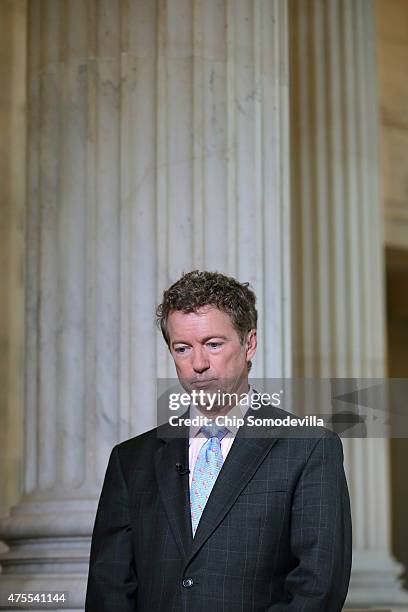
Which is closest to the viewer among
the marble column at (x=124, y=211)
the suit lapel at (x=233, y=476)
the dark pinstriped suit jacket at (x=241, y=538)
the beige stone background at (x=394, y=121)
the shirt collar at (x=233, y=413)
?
the dark pinstriped suit jacket at (x=241, y=538)

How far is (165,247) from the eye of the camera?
579cm

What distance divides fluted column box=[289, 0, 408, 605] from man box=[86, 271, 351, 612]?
4863 mm

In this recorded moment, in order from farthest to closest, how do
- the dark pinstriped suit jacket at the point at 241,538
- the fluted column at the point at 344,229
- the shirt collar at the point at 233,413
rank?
1. the fluted column at the point at 344,229
2. the shirt collar at the point at 233,413
3. the dark pinstriped suit jacket at the point at 241,538

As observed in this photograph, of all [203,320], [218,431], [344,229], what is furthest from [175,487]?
[344,229]

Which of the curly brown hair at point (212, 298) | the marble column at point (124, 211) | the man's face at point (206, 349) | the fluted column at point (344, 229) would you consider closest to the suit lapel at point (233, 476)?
the man's face at point (206, 349)

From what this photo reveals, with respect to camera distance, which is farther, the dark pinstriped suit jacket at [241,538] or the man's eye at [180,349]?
the man's eye at [180,349]

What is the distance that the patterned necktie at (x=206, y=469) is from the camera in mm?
3977

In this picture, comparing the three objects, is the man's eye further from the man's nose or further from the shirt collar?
the shirt collar

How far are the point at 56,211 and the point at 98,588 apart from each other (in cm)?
241

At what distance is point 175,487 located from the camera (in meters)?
4.01

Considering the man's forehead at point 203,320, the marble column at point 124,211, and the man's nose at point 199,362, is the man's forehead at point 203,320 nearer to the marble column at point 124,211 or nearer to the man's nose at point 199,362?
the man's nose at point 199,362

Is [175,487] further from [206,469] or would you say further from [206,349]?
[206,349]

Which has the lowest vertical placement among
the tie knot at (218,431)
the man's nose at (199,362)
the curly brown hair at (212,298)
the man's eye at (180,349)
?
the tie knot at (218,431)

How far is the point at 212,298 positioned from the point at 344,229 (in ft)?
17.9
